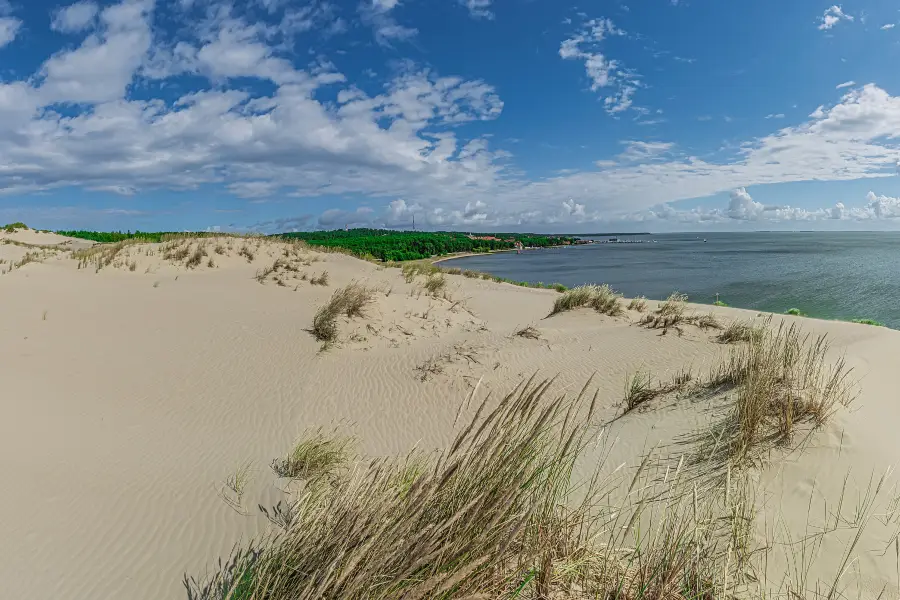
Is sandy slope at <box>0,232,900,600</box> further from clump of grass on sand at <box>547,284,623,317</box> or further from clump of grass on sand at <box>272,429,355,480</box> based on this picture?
clump of grass on sand at <box>547,284,623,317</box>

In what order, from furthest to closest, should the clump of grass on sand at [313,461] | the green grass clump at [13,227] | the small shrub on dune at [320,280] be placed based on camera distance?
1. the green grass clump at [13,227]
2. the small shrub on dune at [320,280]
3. the clump of grass on sand at [313,461]

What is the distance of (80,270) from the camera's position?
16.6m

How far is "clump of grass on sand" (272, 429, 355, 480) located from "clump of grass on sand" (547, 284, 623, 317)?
1130 cm

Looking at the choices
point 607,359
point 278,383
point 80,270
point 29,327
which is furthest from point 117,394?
point 80,270

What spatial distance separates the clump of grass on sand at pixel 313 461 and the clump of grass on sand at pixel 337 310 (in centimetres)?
573

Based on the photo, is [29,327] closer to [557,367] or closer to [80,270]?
[80,270]

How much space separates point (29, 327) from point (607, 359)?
12297mm

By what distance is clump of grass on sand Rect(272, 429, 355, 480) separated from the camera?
4977 mm

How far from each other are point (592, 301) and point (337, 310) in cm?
839

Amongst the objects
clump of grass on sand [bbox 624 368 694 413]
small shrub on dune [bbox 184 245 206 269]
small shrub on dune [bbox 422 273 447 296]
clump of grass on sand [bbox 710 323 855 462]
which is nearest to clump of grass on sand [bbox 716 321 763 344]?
clump of grass on sand [bbox 624 368 694 413]

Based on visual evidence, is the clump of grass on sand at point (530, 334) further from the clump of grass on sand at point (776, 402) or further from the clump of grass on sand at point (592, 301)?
the clump of grass on sand at point (776, 402)

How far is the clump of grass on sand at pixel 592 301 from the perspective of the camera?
14.8m

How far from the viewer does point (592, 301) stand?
50.0 feet

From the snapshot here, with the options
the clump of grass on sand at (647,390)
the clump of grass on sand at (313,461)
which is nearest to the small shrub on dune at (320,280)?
the clump of grass on sand at (313,461)
